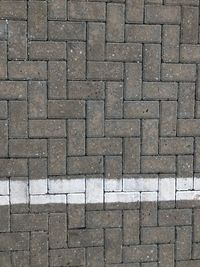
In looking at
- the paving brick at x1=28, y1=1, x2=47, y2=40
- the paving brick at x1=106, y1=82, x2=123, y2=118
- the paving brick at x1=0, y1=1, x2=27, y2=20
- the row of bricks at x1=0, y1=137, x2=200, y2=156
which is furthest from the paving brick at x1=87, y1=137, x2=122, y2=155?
the paving brick at x1=0, y1=1, x2=27, y2=20

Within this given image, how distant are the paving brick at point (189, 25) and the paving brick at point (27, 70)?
1130 millimetres

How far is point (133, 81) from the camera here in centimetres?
351

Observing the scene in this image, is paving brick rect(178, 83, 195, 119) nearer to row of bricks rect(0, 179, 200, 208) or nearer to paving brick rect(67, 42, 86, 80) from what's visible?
row of bricks rect(0, 179, 200, 208)

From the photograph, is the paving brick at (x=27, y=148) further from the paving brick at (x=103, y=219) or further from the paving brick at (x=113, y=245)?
the paving brick at (x=113, y=245)

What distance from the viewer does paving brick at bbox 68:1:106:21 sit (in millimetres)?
3371

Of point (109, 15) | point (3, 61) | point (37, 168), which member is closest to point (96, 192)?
point (37, 168)

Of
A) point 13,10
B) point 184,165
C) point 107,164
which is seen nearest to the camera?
point 13,10

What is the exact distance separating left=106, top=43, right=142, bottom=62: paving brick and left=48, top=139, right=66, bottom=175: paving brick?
30.0 inches

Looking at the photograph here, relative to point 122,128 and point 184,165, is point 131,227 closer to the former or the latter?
point 184,165

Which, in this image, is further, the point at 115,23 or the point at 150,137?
the point at 150,137

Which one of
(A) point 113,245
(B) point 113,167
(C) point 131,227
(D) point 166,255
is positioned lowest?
(D) point 166,255

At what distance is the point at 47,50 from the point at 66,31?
0.20m

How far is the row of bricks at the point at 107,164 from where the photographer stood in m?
3.43

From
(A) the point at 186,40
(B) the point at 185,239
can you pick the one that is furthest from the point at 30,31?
(B) the point at 185,239
